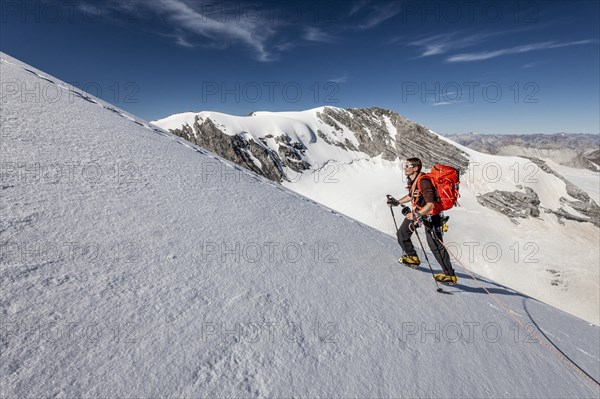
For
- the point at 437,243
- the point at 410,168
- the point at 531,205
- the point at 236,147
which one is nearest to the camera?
the point at 437,243

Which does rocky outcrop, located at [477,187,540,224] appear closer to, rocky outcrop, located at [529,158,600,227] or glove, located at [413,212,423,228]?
rocky outcrop, located at [529,158,600,227]

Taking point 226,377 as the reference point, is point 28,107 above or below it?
above

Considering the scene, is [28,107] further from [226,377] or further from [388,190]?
[388,190]

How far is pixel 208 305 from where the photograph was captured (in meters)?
3.27

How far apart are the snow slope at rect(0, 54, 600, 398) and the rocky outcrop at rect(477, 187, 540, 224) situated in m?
52.2

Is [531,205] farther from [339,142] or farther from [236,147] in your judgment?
[236,147]

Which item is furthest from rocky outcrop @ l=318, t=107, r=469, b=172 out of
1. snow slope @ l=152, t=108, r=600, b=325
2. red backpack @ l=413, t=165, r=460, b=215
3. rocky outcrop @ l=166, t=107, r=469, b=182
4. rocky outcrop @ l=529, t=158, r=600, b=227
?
red backpack @ l=413, t=165, r=460, b=215

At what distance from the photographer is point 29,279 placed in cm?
285

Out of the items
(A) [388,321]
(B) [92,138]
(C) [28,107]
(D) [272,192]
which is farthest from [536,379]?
(C) [28,107]

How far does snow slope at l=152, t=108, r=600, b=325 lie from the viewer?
34938 mm

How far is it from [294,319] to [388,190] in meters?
62.1

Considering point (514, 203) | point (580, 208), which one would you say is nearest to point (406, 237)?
point (514, 203)

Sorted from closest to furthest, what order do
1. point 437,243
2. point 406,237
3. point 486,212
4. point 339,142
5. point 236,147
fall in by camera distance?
point 437,243 → point 406,237 → point 486,212 → point 236,147 → point 339,142

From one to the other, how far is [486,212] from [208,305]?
193ft
